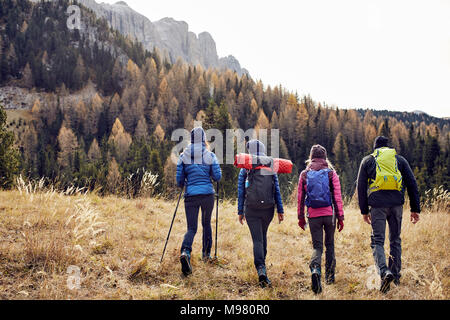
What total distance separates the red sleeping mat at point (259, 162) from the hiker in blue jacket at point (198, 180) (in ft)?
2.36

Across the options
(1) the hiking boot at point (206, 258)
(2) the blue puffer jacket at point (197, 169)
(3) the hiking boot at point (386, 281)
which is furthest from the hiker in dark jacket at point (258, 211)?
(3) the hiking boot at point (386, 281)

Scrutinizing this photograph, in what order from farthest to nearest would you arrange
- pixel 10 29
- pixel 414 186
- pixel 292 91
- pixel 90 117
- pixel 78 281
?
1. pixel 10 29
2. pixel 292 91
3. pixel 90 117
4. pixel 414 186
5. pixel 78 281

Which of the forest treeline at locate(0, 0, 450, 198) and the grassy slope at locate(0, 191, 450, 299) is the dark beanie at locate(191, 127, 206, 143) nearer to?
the grassy slope at locate(0, 191, 450, 299)

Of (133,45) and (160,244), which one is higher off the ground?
(133,45)

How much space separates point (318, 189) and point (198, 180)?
202 centimetres

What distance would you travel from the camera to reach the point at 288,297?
3.67 meters

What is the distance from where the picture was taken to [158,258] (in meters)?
4.80

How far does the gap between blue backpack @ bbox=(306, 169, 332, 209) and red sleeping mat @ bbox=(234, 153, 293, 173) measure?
0.38m

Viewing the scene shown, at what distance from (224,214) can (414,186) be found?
5514 millimetres

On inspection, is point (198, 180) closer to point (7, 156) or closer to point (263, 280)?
point (263, 280)

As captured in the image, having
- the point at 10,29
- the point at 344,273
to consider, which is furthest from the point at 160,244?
the point at 10,29

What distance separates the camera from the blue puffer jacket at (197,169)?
4.55 metres

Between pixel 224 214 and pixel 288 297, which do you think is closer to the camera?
pixel 288 297

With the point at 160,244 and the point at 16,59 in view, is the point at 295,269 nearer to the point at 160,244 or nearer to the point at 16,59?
the point at 160,244
